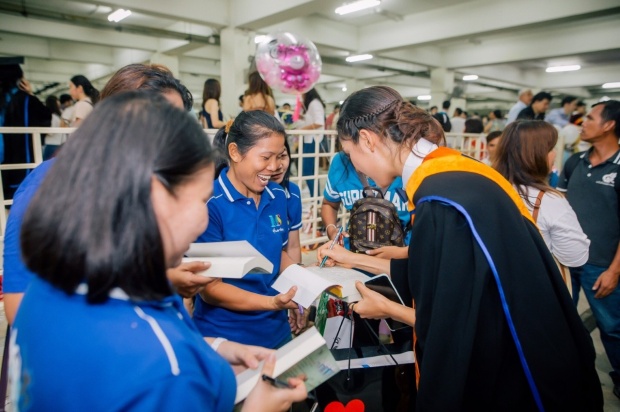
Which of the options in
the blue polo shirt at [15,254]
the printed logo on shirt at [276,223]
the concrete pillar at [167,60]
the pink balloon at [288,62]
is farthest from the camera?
the concrete pillar at [167,60]

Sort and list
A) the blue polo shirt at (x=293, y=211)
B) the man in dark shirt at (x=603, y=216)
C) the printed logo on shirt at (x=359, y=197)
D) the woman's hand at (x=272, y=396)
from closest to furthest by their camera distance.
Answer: the woman's hand at (x=272, y=396) → the blue polo shirt at (x=293, y=211) → the printed logo on shirt at (x=359, y=197) → the man in dark shirt at (x=603, y=216)

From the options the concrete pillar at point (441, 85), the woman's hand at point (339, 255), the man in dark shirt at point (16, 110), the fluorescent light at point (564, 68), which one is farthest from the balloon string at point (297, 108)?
the fluorescent light at point (564, 68)

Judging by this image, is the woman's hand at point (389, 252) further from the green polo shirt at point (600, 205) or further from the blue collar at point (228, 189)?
the green polo shirt at point (600, 205)

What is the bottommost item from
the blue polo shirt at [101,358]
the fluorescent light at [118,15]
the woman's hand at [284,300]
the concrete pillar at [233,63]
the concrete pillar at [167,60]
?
the woman's hand at [284,300]

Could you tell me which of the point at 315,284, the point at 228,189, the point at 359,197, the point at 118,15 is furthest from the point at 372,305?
the point at 118,15

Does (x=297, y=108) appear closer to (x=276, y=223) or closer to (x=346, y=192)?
(x=346, y=192)

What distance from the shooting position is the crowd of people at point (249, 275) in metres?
0.50

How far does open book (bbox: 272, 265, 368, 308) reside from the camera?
1184 millimetres

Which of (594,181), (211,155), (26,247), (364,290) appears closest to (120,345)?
(26,247)

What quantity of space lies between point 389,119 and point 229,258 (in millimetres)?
716

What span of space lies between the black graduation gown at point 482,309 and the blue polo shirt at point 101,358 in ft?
2.01

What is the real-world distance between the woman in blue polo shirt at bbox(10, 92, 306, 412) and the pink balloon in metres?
3.66

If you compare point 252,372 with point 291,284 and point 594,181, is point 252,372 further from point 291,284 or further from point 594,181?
point 594,181

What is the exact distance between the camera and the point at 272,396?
692 mm
